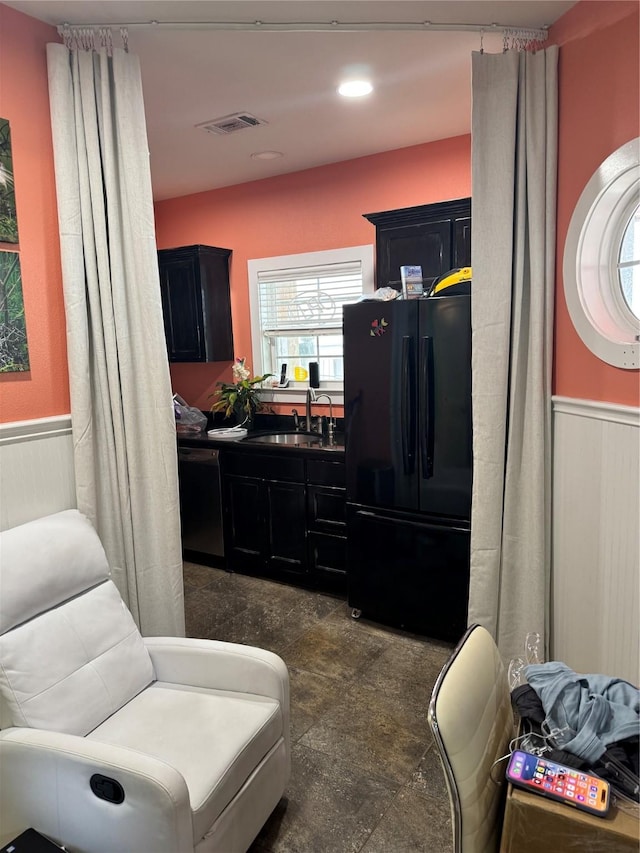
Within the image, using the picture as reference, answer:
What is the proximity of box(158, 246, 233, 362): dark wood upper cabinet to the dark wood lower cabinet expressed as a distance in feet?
3.34

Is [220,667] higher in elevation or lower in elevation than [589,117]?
lower

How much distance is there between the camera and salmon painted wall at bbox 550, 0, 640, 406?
6.10 feet

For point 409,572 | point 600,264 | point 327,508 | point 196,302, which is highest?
point 196,302

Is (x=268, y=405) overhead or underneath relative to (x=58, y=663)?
overhead

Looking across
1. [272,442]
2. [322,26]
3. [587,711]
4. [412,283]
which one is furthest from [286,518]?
[322,26]

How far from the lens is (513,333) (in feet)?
7.74

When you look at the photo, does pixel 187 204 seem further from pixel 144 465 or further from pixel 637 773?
pixel 637 773

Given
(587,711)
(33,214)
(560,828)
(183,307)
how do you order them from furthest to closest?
(183,307) < (33,214) < (587,711) < (560,828)

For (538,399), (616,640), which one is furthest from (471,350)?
(616,640)

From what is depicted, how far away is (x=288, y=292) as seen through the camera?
14.1 feet

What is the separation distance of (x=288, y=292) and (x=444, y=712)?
3.58 meters

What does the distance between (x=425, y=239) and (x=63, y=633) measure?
9.25 feet

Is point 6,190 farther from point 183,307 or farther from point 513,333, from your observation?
point 183,307

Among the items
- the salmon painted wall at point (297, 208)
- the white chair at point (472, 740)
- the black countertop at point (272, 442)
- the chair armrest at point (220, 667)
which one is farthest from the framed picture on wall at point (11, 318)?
the salmon painted wall at point (297, 208)
